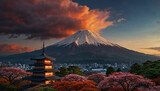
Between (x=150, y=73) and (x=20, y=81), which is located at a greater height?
(x=150, y=73)

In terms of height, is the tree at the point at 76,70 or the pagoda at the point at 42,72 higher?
the pagoda at the point at 42,72

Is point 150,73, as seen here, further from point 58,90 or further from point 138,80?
point 58,90

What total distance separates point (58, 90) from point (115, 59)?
16854 centimetres

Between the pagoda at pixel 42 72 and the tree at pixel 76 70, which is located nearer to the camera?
the pagoda at pixel 42 72

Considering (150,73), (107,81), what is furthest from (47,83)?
(150,73)

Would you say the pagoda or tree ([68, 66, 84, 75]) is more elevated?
the pagoda

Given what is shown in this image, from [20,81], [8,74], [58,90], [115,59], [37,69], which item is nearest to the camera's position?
[58,90]

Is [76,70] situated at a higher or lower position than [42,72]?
lower

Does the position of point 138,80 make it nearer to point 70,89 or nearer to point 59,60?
point 70,89

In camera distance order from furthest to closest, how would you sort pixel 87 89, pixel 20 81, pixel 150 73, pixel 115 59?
pixel 115 59 < pixel 20 81 < pixel 150 73 < pixel 87 89

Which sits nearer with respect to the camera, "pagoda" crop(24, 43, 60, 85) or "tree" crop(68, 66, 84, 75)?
"pagoda" crop(24, 43, 60, 85)

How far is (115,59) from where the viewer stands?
7082 inches

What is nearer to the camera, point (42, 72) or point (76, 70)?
point (42, 72)

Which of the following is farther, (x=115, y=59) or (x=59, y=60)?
(x=59, y=60)
